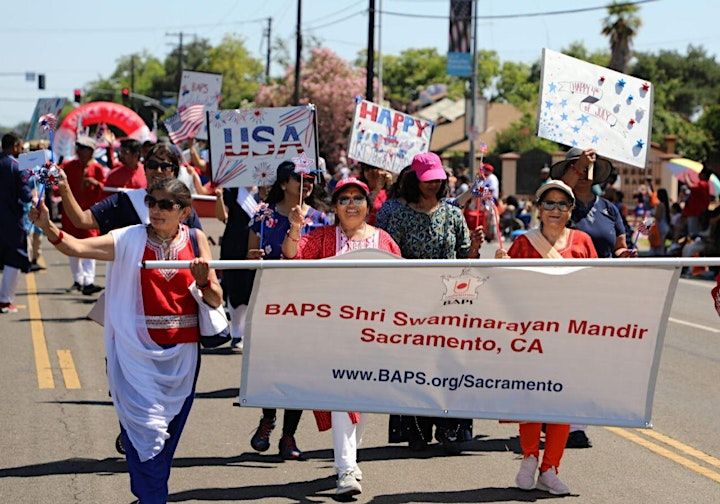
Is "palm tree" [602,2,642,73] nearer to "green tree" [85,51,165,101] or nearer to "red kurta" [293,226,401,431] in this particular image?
"red kurta" [293,226,401,431]

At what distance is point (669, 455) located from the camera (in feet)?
29.1

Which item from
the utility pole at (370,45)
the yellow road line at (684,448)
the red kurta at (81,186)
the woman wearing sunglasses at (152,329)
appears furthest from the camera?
the utility pole at (370,45)

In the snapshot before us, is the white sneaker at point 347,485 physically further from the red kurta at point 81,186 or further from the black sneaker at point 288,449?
the red kurta at point 81,186

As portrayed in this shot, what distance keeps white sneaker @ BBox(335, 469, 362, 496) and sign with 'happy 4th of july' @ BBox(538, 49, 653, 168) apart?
98.3 inches

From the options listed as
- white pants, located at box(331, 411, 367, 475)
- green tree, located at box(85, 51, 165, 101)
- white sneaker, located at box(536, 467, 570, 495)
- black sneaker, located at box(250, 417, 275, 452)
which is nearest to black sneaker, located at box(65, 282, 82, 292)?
black sneaker, located at box(250, 417, 275, 452)

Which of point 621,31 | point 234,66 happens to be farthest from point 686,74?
point 621,31

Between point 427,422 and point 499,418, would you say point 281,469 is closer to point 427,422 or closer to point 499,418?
point 427,422

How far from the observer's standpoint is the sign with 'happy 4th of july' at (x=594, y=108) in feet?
28.9

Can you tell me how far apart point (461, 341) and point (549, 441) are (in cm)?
107

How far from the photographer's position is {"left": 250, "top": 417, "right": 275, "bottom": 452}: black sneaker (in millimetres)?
8727

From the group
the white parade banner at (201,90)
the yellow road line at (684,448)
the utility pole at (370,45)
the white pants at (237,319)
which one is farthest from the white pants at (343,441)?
the utility pole at (370,45)

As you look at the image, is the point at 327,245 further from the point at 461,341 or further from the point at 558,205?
the point at 558,205

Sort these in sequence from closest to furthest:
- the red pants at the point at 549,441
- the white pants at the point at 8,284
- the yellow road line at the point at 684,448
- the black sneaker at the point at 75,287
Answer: the red pants at the point at 549,441
the yellow road line at the point at 684,448
the white pants at the point at 8,284
the black sneaker at the point at 75,287

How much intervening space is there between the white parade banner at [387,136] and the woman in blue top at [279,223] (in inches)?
117
